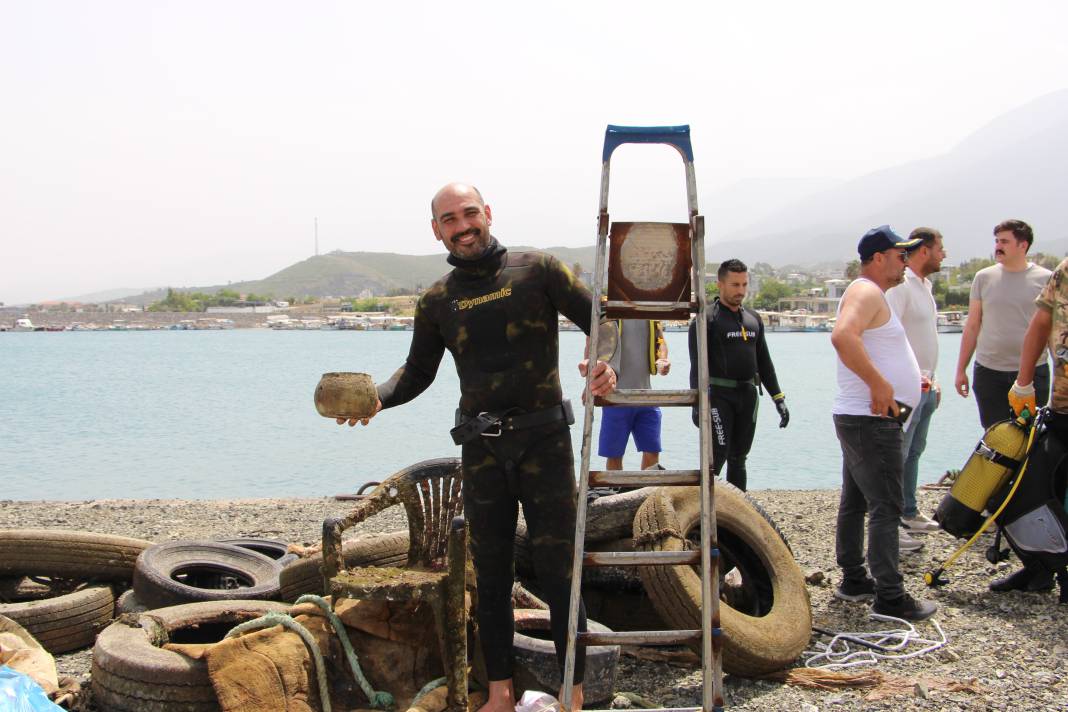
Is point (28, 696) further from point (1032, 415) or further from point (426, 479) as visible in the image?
point (1032, 415)

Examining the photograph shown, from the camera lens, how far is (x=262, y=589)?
206 inches

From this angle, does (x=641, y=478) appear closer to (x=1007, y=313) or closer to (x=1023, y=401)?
(x=1023, y=401)

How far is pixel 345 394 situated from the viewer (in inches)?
147

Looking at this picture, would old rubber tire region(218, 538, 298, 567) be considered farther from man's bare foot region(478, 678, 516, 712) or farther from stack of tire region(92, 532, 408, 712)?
man's bare foot region(478, 678, 516, 712)

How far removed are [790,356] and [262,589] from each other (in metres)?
63.0

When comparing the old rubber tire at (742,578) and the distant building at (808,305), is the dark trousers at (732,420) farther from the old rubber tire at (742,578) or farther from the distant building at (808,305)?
the distant building at (808,305)

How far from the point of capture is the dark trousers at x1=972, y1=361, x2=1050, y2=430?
283 inches

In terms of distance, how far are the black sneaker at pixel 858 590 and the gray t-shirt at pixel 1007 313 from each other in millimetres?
2491

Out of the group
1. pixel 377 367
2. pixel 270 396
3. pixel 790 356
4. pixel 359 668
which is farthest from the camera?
pixel 790 356

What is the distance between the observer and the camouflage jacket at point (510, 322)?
11.9 feet

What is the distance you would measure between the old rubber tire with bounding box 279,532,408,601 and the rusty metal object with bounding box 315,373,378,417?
4.20ft

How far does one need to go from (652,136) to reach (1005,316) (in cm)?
482

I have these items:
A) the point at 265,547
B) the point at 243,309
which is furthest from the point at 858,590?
the point at 243,309

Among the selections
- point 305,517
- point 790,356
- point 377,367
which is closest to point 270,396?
point 377,367
